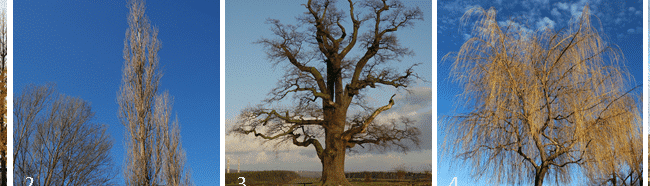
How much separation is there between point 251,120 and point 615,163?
5.66m

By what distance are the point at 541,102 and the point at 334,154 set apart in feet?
11.5

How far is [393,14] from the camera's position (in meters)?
9.41

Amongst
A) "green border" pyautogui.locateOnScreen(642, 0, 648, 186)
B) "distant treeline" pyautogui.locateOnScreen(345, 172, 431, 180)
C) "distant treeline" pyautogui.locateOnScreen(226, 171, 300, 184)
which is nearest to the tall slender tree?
"distant treeline" pyautogui.locateOnScreen(226, 171, 300, 184)

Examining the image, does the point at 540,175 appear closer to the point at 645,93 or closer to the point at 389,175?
the point at 645,93

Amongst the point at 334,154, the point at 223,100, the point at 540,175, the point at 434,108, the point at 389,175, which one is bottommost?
the point at 389,175

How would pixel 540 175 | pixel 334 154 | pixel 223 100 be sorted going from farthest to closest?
pixel 334 154 → pixel 223 100 → pixel 540 175

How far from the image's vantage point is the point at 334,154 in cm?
880

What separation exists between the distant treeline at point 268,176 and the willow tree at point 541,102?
3.71m

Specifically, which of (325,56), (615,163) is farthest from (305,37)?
(615,163)

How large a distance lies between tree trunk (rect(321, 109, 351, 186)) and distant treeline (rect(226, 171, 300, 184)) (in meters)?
0.91

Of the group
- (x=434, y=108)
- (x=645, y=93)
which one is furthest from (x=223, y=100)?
(x=645, y=93)

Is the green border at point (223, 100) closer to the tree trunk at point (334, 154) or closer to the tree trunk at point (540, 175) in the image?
the tree trunk at point (334, 154)

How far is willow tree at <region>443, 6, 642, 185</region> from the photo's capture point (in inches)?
261

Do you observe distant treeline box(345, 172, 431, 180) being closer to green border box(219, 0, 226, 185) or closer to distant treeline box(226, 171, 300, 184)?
distant treeline box(226, 171, 300, 184)
